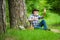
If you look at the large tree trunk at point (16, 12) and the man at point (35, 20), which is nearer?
the large tree trunk at point (16, 12)

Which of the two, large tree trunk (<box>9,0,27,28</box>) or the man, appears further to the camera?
the man

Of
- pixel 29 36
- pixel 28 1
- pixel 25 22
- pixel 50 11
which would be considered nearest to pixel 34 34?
pixel 29 36

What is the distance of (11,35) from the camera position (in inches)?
316

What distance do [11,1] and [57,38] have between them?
2849 millimetres

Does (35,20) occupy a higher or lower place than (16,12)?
lower

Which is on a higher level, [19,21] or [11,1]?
[11,1]

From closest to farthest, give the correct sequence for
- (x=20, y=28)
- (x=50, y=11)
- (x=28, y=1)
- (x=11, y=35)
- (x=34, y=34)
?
1. (x=11, y=35)
2. (x=34, y=34)
3. (x=20, y=28)
4. (x=28, y=1)
5. (x=50, y=11)

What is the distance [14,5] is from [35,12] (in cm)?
95

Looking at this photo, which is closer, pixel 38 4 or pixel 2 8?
pixel 2 8

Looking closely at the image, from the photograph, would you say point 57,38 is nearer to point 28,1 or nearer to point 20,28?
point 20,28

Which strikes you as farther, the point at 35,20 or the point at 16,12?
the point at 35,20

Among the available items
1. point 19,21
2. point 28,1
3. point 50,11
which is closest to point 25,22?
point 19,21

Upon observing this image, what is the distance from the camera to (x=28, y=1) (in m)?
19.6

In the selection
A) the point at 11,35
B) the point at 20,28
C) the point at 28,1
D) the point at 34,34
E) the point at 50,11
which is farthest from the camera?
the point at 50,11
